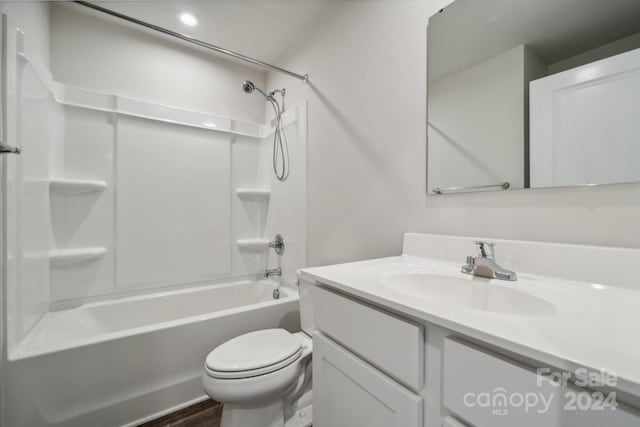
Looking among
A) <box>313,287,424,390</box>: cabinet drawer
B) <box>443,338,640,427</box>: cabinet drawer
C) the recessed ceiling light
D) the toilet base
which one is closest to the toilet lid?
the toilet base

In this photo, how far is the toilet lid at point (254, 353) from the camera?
1.06m

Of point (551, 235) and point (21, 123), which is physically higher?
point (21, 123)

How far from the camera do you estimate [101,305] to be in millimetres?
1723

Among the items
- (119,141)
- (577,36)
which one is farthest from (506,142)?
(119,141)

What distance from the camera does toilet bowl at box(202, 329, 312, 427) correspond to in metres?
1.04

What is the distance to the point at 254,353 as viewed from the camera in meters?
1.16

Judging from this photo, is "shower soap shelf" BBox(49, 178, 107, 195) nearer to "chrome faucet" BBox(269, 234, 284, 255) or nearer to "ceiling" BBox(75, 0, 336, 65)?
"ceiling" BBox(75, 0, 336, 65)

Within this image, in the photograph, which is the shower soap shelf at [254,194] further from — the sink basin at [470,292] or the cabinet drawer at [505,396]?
the cabinet drawer at [505,396]

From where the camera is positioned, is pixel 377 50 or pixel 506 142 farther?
pixel 377 50

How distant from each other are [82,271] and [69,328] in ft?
1.32

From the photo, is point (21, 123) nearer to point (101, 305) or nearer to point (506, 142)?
point (101, 305)

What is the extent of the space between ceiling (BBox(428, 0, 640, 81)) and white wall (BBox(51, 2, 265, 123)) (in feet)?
6.28

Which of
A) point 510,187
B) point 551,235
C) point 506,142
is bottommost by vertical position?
point 551,235

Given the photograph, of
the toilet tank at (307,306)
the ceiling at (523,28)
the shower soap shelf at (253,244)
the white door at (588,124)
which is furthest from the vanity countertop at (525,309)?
the shower soap shelf at (253,244)
